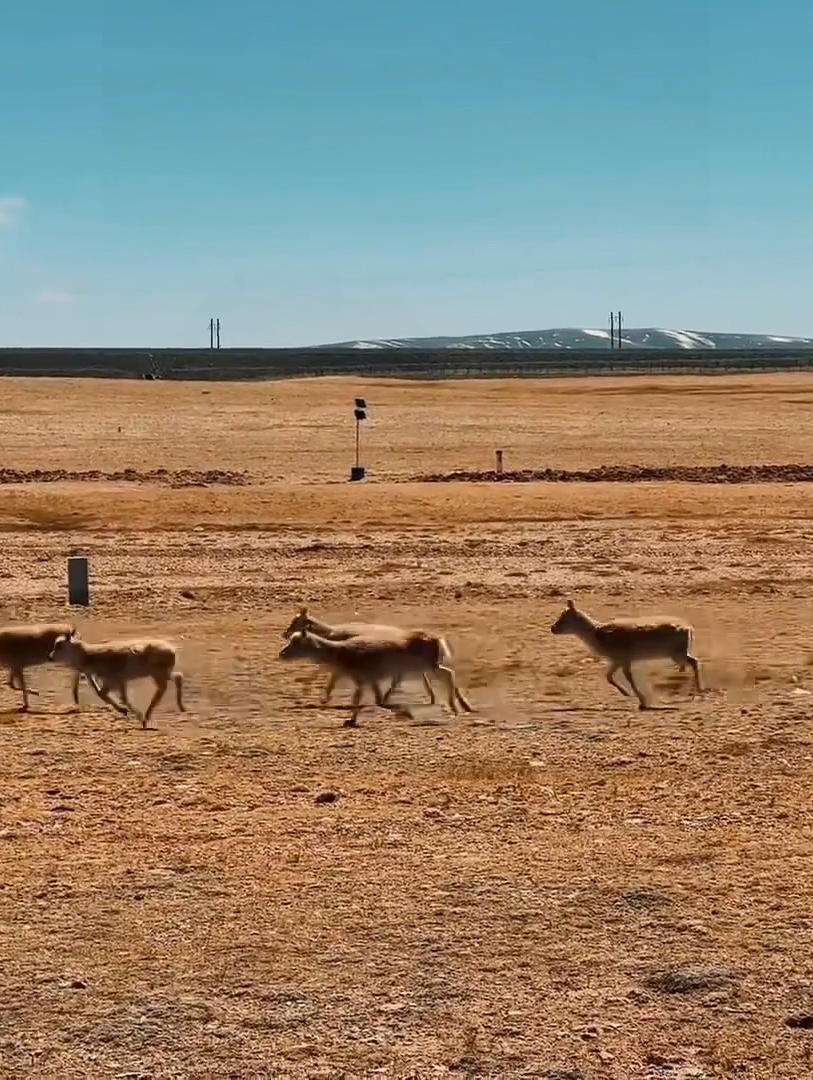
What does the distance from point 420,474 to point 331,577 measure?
15.5 meters

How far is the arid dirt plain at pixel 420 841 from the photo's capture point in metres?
6.50

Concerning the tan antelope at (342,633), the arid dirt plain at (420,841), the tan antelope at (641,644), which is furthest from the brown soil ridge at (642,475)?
the tan antelope at (641,644)

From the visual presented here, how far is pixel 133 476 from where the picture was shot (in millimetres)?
35531

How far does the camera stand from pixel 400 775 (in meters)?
10.7

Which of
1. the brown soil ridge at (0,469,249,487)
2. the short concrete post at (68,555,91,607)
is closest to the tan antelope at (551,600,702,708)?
the short concrete post at (68,555,91,607)

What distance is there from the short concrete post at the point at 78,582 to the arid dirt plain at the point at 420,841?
0.48m

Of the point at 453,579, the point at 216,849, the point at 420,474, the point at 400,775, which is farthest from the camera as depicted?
the point at 420,474

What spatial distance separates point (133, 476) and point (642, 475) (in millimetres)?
12426

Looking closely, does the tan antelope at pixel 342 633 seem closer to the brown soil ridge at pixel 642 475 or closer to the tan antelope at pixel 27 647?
the tan antelope at pixel 27 647

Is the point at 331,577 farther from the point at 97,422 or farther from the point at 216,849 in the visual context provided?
→ the point at 97,422

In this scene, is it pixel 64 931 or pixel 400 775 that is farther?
pixel 400 775

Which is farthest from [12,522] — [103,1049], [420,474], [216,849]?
[103,1049]

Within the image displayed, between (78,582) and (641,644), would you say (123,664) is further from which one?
(78,582)

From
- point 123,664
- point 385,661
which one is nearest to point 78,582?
point 123,664
